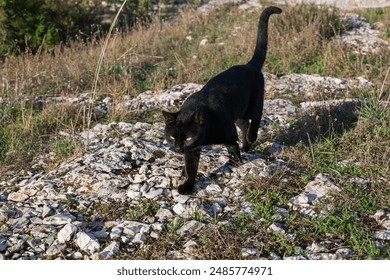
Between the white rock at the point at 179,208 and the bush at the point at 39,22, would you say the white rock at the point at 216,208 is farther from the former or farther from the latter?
the bush at the point at 39,22

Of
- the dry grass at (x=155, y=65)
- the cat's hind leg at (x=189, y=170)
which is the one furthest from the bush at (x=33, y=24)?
the cat's hind leg at (x=189, y=170)

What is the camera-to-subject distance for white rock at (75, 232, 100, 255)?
3455 mm

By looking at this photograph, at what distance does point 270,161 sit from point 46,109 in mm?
3330

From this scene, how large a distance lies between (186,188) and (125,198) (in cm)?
58

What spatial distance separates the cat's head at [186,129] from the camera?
3986 millimetres

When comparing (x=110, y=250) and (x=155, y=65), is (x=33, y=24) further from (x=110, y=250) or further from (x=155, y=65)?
(x=110, y=250)

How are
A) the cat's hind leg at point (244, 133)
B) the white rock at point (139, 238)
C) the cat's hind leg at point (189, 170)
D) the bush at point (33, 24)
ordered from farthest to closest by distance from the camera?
the bush at point (33, 24), the cat's hind leg at point (244, 133), the cat's hind leg at point (189, 170), the white rock at point (139, 238)

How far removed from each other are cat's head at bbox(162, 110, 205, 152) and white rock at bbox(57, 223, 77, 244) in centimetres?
116

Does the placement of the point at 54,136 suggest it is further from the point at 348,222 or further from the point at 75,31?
the point at 75,31

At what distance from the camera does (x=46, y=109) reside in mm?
6184

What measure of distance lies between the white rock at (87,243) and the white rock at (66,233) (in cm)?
7

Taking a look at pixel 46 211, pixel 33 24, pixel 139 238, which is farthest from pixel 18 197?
pixel 33 24

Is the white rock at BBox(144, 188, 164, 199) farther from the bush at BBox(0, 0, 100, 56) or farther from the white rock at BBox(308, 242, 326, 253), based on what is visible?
the bush at BBox(0, 0, 100, 56)
